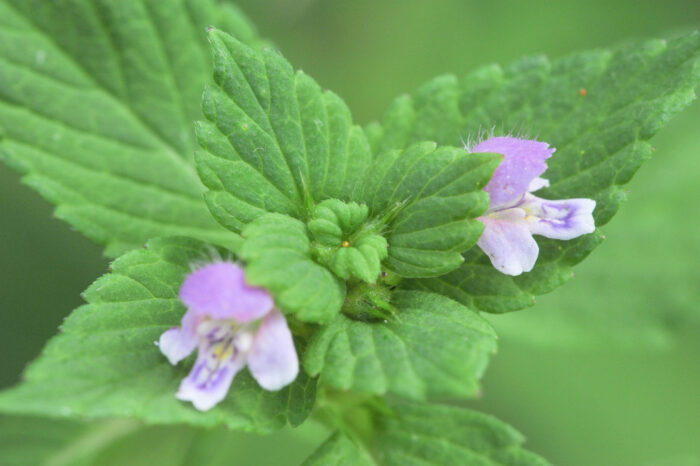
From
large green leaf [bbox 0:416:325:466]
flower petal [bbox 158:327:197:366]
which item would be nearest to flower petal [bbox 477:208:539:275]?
flower petal [bbox 158:327:197:366]

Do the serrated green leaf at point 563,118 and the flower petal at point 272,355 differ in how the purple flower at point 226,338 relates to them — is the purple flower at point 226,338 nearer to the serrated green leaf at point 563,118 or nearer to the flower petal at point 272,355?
the flower petal at point 272,355

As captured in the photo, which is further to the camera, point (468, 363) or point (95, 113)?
point (95, 113)

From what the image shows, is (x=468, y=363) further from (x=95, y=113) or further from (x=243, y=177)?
(x=95, y=113)

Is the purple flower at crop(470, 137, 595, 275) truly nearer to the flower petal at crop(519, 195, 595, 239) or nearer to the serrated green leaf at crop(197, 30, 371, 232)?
the flower petal at crop(519, 195, 595, 239)

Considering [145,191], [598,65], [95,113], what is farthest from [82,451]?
[598,65]

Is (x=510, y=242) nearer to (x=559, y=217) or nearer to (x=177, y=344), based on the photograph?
(x=559, y=217)
